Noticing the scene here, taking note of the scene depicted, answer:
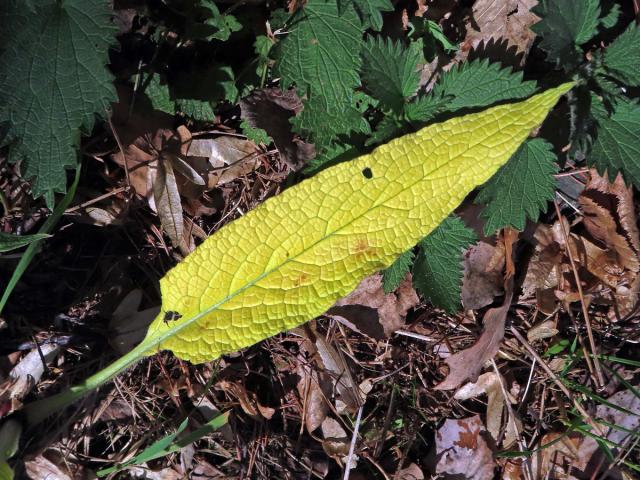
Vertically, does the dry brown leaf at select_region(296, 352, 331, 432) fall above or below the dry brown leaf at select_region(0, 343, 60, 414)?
above

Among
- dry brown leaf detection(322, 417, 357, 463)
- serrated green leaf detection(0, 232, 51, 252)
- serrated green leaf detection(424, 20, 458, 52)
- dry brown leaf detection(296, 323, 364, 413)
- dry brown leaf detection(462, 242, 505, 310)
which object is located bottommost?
dry brown leaf detection(322, 417, 357, 463)

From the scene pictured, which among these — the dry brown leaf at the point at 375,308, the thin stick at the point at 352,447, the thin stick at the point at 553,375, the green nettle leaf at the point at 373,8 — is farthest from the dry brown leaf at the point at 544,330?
the green nettle leaf at the point at 373,8

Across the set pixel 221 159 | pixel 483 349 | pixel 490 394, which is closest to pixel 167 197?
pixel 221 159

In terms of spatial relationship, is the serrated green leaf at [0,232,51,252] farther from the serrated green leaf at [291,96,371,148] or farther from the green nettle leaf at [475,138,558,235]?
the green nettle leaf at [475,138,558,235]

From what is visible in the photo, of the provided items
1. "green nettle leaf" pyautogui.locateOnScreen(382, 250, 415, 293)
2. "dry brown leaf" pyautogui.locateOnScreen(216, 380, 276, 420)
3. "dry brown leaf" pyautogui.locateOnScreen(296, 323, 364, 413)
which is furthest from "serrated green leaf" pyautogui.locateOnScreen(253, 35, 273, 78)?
"dry brown leaf" pyautogui.locateOnScreen(216, 380, 276, 420)

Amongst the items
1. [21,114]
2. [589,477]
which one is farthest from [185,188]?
[589,477]

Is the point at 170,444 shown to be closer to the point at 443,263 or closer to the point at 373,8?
the point at 443,263
